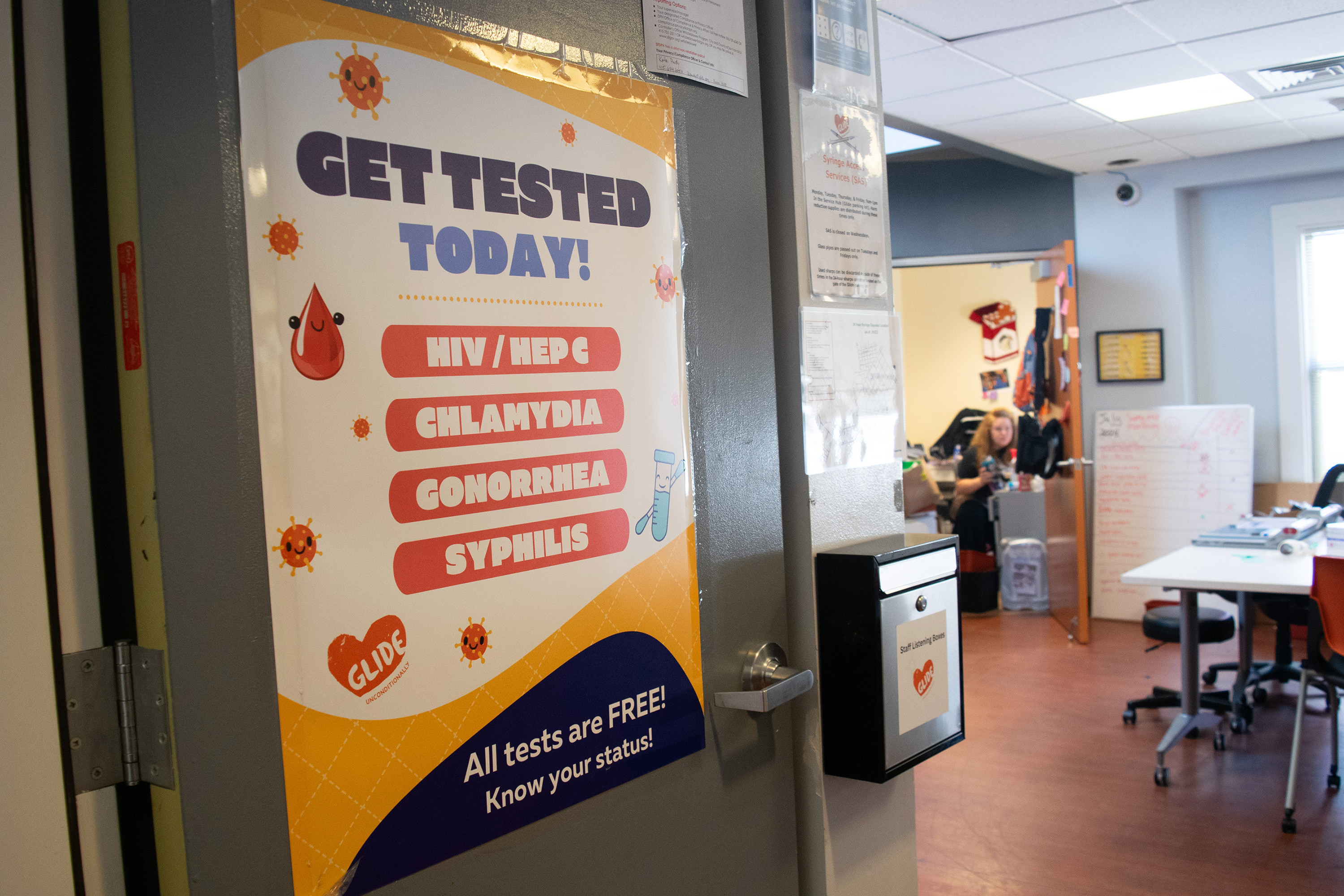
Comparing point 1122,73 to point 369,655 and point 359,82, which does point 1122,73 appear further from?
point 369,655

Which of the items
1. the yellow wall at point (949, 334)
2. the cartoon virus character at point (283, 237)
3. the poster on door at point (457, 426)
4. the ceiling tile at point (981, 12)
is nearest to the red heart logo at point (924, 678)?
the poster on door at point (457, 426)

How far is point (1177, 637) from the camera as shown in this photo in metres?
4.12

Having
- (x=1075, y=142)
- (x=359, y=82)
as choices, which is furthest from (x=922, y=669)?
(x=1075, y=142)

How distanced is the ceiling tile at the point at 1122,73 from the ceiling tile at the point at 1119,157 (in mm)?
1301

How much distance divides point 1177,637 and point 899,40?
9.31ft

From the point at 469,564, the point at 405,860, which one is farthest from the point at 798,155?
the point at 405,860

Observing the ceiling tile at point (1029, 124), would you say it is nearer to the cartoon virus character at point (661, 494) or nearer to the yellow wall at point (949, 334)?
the yellow wall at point (949, 334)

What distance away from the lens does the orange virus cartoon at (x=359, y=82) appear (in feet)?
2.93

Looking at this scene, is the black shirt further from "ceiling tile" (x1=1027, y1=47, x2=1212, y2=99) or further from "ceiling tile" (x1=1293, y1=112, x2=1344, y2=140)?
"ceiling tile" (x1=1027, y1=47, x2=1212, y2=99)

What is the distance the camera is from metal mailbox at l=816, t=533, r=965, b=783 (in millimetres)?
1420

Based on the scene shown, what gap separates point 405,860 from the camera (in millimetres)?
919

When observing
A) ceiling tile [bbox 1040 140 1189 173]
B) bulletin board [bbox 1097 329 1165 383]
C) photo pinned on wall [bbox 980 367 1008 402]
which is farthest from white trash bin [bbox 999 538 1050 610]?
photo pinned on wall [bbox 980 367 1008 402]

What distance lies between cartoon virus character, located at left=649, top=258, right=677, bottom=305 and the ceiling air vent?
175 inches

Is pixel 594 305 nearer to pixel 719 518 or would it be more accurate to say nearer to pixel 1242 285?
pixel 719 518
